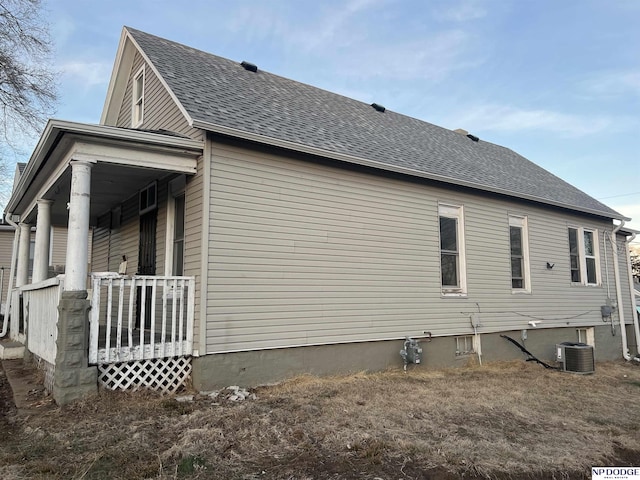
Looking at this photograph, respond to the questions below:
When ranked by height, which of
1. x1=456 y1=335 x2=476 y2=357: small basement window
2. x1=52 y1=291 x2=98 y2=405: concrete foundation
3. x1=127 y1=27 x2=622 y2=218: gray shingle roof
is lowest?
x1=456 y1=335 x2=476 y2=357: small basement window

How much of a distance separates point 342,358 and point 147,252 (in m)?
3.94

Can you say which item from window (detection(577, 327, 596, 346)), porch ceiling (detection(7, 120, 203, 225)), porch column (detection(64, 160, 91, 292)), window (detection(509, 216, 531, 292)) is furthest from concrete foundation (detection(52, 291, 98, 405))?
window (detection(577, 327, 596, 346))

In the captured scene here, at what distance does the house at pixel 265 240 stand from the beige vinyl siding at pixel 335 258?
0.03 m

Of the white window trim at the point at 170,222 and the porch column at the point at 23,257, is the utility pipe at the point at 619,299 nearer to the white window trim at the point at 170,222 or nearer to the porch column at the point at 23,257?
the white window trim at the point at 170,222

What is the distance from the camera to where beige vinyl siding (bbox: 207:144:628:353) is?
6273mm

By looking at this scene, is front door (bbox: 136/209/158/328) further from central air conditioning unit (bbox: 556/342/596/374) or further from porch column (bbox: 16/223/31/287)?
central air conditioning unit (bbox: 556/342/596/374)

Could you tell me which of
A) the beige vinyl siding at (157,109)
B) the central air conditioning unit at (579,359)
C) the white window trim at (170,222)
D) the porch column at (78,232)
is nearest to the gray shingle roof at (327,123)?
the beige vinyl siding at (157,109)

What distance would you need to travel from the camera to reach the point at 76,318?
5.19 m

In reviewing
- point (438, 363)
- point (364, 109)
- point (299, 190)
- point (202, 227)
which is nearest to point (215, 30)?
point (364, 109)

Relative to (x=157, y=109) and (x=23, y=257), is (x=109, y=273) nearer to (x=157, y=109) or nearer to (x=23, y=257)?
(x=157, y=109)

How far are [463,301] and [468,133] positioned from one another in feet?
24.7

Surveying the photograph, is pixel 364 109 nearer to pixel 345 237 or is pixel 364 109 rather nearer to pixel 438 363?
pixel 345 237

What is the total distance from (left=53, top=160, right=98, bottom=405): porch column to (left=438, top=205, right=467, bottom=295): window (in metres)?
6.37

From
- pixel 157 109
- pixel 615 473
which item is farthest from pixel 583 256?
pixel 157 109
